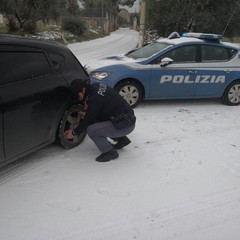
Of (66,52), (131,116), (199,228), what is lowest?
(199,228)

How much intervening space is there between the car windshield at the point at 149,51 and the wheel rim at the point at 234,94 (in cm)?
193

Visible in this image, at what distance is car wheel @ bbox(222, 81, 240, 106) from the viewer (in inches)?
290

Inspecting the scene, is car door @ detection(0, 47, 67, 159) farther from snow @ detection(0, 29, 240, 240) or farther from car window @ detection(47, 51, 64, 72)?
snow @ detection(0, 29, 240, 240)

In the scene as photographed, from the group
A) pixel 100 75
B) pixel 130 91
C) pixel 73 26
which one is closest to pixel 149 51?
pixel 130 91

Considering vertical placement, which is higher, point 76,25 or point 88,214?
point 88,214

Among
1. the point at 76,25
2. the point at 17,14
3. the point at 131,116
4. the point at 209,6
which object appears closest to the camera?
the point at 131,116

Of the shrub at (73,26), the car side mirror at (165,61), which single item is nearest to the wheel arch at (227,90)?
the car side mirror at (165,61)

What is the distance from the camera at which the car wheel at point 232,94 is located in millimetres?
7371

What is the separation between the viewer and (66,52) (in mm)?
4473

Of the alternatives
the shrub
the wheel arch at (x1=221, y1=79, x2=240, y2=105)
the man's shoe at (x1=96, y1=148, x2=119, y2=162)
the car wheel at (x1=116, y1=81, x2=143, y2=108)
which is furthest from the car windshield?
the shrub

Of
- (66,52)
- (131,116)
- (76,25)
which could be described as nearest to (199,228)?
(131,116)

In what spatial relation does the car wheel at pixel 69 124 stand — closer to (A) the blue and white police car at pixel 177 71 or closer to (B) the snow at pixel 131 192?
(B) the snow at pixel 131 192

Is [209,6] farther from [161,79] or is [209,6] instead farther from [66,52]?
[66,52]

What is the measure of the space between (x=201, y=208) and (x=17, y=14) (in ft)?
73.1
